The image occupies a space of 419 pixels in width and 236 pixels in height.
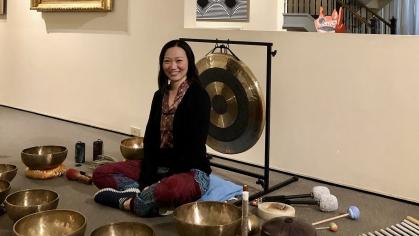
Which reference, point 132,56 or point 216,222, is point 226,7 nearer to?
point 132,56

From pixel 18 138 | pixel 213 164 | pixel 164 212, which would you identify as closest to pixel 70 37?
pixel 18 138

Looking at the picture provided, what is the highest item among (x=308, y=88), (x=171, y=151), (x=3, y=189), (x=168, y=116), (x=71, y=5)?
(x=71, y=5)

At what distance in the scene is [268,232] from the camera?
181cm

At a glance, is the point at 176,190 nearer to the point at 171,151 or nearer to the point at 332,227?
the point at 171,151

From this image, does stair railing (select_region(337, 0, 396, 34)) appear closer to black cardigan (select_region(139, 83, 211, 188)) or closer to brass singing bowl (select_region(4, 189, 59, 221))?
black cardigan (select_region(139, 83, 211, 188))

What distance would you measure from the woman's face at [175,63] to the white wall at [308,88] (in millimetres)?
876

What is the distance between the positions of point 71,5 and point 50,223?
2.93 metres

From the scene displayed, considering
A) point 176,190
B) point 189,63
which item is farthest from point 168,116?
point 176,190

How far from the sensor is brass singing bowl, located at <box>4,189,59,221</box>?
6.81 feet

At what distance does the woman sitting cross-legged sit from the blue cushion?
→ 83mm

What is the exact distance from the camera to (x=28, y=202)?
7.43 ft

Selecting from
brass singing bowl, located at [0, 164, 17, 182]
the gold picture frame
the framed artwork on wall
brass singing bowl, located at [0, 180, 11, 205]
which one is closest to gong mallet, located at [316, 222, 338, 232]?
brass singing bowl, located at [0, 180, 11, 205]

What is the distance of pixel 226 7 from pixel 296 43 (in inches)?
108

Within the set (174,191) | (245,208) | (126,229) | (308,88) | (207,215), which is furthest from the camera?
(308,88)
